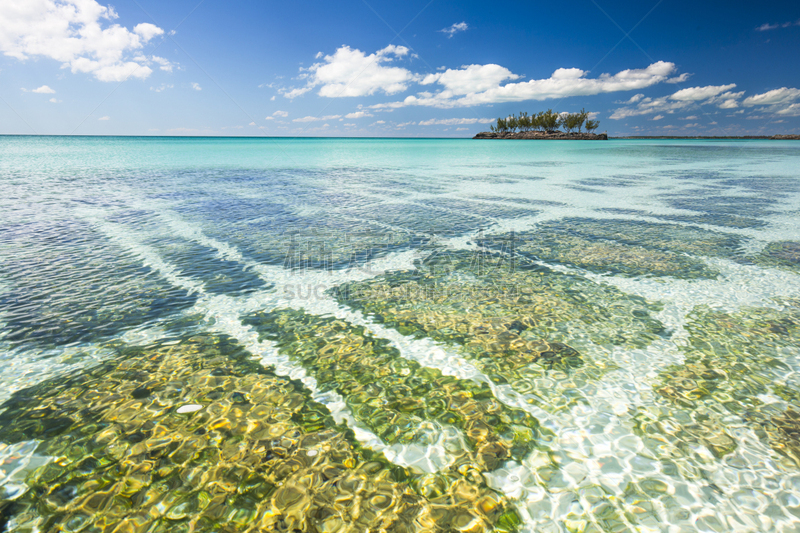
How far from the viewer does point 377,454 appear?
3996 millimetres

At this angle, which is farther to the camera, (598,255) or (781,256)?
(598,255)

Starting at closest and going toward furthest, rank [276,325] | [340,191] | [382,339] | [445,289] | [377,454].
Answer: [377,454]
[382,339]
[276,325]
[445,289]
[340,191]

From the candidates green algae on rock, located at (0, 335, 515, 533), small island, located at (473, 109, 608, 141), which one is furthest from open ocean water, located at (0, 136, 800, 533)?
small island, located at (473, 109, 608, 141)

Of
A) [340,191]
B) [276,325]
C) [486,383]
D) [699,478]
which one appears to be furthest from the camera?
[340,191]

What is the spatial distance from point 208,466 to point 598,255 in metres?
9.88

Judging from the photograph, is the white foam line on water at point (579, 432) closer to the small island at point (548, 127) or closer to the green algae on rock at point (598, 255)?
the green algae on rock at point (598, 255)

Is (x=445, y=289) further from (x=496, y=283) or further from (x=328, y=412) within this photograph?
(x=328, y=412)

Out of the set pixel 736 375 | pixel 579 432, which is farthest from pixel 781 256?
pixel 579 432

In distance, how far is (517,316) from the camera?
685 centimetres

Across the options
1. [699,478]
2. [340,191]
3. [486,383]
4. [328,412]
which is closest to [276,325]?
[328,412]

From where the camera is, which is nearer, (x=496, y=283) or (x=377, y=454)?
(x=377, y=454)

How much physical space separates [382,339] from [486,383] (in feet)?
6.07

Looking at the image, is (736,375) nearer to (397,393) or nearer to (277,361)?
(397,393)

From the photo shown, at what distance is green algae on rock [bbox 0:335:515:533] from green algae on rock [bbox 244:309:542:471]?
1.35 ft
